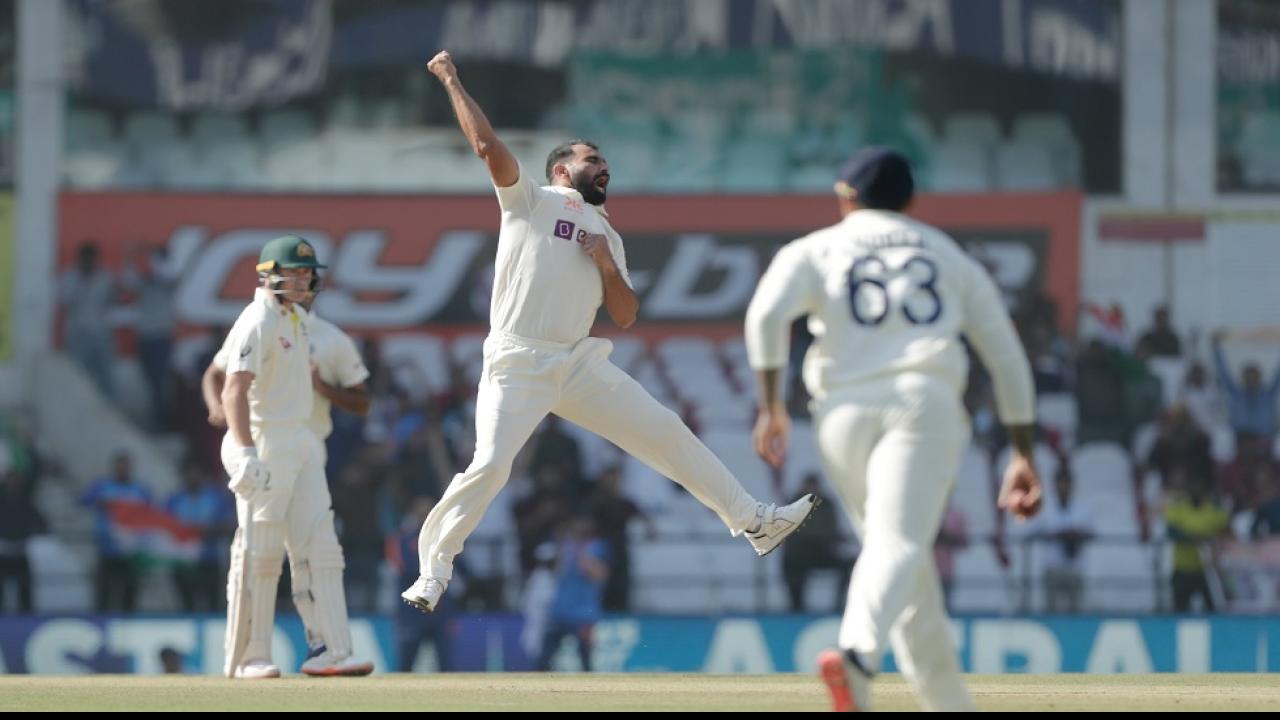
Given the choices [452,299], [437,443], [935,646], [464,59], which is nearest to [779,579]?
[437,443]

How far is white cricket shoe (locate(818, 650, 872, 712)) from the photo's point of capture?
7.12 m

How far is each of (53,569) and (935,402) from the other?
48.3 ft

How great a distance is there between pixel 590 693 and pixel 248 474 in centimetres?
216

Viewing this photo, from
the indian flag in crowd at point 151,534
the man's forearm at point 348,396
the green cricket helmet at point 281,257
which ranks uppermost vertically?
the green cricket helmet at point 281,257

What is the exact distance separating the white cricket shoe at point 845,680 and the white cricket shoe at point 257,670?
15.6 feet

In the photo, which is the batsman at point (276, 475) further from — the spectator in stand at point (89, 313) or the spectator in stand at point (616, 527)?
the spectator in stand at point (89, 313)

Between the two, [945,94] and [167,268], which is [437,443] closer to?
[167,268]

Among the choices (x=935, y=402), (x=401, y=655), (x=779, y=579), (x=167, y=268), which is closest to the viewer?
(x=935, y=402)

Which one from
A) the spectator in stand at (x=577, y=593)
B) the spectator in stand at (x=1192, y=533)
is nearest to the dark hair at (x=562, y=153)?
the spectator in stand at (x=577, y=593)

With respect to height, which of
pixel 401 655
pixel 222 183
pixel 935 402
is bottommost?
pixel 401 655

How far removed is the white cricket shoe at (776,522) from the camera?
10633 millimetres

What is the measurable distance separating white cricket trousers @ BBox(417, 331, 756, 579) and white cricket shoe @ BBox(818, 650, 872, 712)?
10.2ft

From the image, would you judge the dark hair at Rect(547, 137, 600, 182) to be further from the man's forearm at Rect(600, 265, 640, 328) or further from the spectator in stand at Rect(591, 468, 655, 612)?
the spectator in stand at Rect(591, 468, 655, 612)

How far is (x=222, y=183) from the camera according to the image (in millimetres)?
25125
